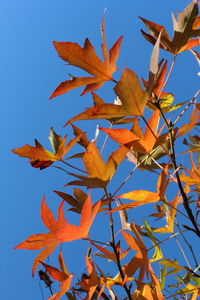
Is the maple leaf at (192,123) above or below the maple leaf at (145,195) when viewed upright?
above

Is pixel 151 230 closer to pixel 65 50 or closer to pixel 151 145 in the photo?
pixel 151 145

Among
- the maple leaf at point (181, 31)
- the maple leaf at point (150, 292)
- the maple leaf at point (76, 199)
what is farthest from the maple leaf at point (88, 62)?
the maple leaf at point (150, 292)

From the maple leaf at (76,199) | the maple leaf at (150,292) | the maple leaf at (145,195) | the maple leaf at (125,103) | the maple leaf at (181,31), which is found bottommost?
the maple leaf at (150,292)

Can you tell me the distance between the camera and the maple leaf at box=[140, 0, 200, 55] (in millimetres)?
453

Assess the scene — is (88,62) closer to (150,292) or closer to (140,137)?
(140,137)

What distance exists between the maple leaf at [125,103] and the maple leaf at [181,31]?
0.38ft

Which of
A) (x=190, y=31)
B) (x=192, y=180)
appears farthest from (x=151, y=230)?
(x=190, y=31)

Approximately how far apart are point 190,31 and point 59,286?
402 millimetres

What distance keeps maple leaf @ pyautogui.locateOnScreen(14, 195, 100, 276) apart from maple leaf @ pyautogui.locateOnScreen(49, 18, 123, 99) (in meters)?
0.16

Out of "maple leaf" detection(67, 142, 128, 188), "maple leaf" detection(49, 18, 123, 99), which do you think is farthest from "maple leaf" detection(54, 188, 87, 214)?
"maple leaf" detection(49, 18, 123, 99)

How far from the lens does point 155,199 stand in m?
0.45

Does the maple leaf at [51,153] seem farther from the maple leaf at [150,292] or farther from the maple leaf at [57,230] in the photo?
the maple leaf at [150,292]

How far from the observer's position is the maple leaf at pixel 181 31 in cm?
45

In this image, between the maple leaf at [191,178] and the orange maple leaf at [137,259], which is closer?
the orange maple leaf at [137,259]
